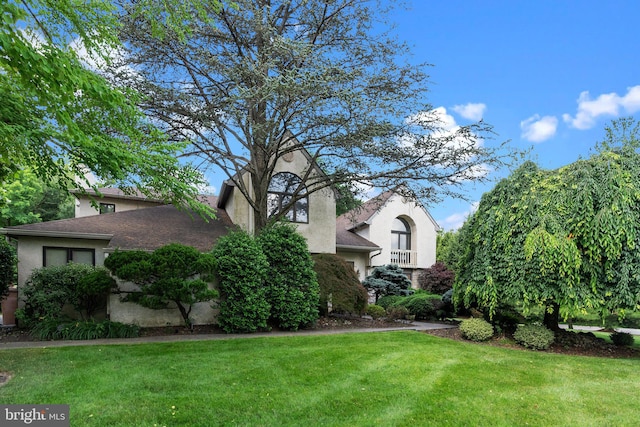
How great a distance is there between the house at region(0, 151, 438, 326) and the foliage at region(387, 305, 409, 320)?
3.47m

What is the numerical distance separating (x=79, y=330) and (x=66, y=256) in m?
4.22

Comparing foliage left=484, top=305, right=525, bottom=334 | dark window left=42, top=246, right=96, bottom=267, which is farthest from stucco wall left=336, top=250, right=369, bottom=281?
dark window left=42, top=246, right=96, bottom=267

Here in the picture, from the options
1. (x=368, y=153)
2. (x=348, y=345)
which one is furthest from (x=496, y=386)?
(x=368, y=153)

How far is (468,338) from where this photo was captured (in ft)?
33.7

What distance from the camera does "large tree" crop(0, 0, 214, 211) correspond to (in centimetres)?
515

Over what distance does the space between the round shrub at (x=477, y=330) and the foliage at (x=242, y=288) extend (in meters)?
5.39

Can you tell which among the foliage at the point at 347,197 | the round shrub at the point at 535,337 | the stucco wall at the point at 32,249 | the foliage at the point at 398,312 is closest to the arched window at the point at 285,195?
the foliage at the point at 347,197

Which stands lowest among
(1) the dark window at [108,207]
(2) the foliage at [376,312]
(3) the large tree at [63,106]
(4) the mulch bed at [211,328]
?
(2) the foliage at [376,312]

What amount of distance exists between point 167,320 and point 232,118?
257 inches

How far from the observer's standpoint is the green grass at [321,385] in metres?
4.61

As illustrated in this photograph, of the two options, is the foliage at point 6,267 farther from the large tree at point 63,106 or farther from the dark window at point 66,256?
the large tree at point 63,106

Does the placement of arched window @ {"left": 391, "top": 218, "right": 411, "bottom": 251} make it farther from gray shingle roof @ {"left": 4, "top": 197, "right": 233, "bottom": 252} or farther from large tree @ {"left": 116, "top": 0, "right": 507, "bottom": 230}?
gray shingle roof @ {"left": 4, "top": 197, "right": 233, "bottom": 252}

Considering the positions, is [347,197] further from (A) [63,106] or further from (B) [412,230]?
(A) [63,106]

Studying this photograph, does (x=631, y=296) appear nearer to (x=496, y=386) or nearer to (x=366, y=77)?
(x=496, y=386)
